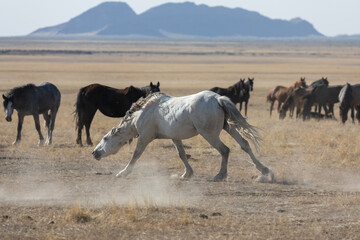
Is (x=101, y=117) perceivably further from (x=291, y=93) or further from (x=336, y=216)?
(x=336, y=216)

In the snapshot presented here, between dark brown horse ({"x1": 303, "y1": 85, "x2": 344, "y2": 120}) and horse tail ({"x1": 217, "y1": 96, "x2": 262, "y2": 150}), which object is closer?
horse tail ({"x1": 217, "y1": 96, "x2": 262, "y2": 150})

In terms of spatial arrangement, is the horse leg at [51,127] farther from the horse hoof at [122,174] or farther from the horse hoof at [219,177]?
the horse hoof at [219,177]

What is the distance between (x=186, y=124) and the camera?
34.3ft

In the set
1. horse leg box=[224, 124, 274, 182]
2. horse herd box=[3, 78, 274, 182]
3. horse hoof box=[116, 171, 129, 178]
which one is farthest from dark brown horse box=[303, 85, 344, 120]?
horse hoof box=[116, 171, 129, 178]

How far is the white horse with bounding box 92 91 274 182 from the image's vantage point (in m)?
10.4

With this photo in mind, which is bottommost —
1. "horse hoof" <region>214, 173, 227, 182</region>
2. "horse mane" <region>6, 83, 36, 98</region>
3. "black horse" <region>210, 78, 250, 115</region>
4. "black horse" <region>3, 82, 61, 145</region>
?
"black horse" <region>210, 78, 250, 115</region>

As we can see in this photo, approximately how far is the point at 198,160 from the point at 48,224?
6024 mm

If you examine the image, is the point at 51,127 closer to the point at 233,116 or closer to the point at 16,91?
the point at 16,91

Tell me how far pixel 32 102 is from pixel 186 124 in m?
6.51

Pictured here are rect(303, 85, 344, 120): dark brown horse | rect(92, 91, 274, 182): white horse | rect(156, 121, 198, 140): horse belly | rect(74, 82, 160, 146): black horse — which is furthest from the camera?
rect(303, 85, 344, 120): dark brown horse

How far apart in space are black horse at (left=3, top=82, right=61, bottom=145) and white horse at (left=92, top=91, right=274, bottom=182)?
5.09 m

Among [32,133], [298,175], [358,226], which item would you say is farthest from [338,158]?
[32,133]

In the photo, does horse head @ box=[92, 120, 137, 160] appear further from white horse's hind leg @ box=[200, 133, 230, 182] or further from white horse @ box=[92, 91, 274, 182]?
white horse's hind leg @ box=[200, 133, 230, 182]

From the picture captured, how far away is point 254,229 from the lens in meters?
7.30
